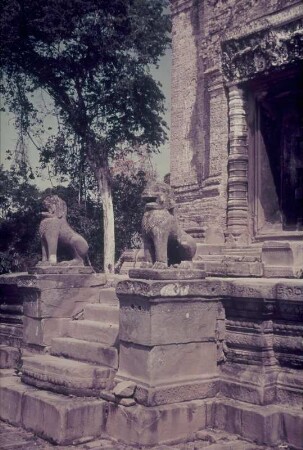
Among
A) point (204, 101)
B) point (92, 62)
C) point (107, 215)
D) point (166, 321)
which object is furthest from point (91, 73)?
point (166, 321)

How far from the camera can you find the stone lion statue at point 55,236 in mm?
7066

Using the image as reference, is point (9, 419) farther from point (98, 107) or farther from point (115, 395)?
point (98, 107)

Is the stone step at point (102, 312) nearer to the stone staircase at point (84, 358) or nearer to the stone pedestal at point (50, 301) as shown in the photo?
the stone staircase at point (84, 358)

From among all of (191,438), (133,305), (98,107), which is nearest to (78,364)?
(133,305)

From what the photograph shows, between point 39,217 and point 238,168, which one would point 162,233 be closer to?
point 238,168

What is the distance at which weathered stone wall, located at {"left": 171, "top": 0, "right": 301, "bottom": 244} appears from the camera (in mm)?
8422

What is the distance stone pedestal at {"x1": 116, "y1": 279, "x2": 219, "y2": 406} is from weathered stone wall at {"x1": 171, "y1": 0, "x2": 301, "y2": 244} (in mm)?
3393

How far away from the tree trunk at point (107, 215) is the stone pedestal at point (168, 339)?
11301 millimetres

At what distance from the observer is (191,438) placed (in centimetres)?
478

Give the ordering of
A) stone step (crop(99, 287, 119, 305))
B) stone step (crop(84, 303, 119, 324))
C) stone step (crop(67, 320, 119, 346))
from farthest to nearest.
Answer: stone step (crop(99, 287, 119, 305))
stone step (crop(84, 303, 119, 324))
stone step (crop(67, 320, 119, 346))

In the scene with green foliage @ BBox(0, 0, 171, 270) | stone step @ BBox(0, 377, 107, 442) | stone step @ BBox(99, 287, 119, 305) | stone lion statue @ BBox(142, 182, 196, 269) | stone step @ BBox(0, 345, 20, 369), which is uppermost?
green foliage @ BBox(0, 0, 171, 270)

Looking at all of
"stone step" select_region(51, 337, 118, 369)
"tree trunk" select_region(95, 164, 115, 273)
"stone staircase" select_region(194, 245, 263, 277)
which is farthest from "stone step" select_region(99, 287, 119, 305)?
"tree trunk" select_region(95, 164, 115, 273)

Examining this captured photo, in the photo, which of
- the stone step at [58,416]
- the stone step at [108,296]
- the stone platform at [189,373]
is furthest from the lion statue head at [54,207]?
the stone step at [58,416]

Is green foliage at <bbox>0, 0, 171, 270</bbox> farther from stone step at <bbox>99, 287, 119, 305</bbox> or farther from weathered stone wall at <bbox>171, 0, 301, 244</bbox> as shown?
stone step at <bbox>99, 287, 119, 305</bbox>
